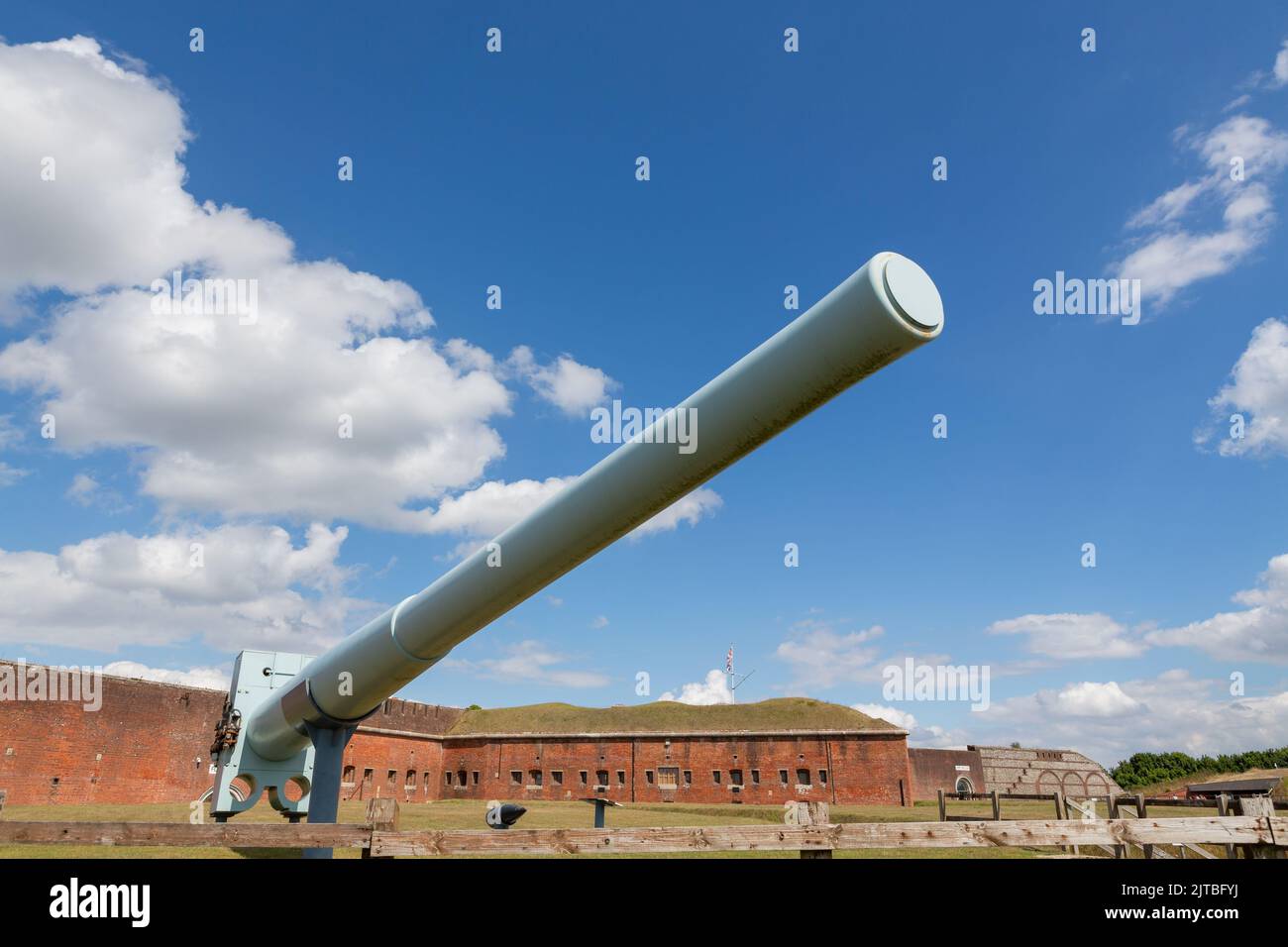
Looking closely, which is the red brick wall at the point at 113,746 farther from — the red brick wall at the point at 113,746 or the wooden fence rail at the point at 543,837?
the wooden fence rail at the point at 543,837

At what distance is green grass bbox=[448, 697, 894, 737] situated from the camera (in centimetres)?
3406

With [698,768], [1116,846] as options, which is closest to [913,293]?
[1116,846]

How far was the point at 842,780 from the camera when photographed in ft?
106

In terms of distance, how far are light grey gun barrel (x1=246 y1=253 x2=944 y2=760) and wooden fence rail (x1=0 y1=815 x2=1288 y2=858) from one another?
4.45 feet

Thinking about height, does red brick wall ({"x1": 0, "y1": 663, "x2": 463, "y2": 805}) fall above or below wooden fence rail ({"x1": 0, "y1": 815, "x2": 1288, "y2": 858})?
below

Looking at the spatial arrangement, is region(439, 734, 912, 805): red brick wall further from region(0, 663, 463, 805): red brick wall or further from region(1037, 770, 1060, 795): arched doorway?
region(1037, 770, 1060, 795): arched doorway

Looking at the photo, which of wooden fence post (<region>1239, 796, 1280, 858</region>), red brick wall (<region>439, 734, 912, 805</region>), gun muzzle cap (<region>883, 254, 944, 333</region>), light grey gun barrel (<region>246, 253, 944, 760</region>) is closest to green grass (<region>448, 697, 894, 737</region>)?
red brick wall (<region>439, 734, 912, 805</region>)

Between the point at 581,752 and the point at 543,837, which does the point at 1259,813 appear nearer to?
the point at 543,837

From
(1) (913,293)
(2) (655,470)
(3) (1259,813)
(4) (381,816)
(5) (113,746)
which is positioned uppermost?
(1) (913,293)

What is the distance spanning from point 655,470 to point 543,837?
245cm

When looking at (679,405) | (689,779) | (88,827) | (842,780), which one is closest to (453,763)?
(689,779)

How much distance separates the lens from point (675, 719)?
116ft
